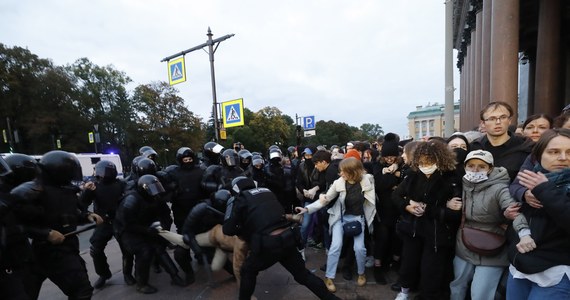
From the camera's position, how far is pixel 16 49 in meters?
28.5

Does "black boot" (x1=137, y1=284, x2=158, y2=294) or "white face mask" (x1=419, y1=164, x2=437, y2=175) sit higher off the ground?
"white face mask" (x1=419, y1=164, x2=437, y2=175)

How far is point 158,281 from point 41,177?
2.26 meters

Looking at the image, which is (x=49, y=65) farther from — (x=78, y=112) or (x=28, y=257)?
(x=28, y=257)

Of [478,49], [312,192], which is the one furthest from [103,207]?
[478,49]

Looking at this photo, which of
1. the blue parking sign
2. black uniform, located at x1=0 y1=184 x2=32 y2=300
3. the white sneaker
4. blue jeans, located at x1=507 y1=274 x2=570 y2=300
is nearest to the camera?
blue jeans, located at x1=507 y1=274 x2=570 y2=300

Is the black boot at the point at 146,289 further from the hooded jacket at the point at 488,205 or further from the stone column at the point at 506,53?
the stone column at the point at 506,53

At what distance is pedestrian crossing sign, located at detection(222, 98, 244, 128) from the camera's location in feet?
37.8

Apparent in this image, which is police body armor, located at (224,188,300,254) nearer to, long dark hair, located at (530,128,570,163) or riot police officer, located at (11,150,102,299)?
riot police officer, located at (11,150,102,299)

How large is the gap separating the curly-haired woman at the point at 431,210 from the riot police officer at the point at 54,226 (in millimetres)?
3385

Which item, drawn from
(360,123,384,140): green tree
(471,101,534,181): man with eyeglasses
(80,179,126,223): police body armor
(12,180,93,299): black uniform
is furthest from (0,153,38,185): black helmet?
(360,123,384,140): green tree

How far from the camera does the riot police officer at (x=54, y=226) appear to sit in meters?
2.85

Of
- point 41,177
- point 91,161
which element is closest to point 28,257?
point 41,177

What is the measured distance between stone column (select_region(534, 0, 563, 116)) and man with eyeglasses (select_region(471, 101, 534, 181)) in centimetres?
1180

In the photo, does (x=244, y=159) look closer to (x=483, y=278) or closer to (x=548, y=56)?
(x=483, y=278)
